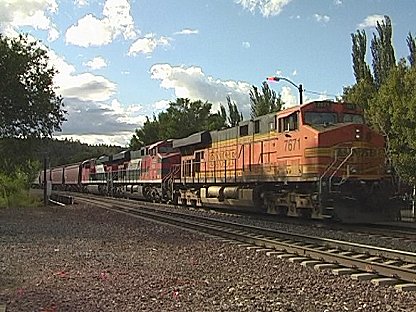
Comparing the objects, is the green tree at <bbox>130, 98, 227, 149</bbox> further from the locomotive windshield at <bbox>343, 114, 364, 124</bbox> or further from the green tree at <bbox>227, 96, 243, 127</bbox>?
the locomotive windshield at <bbox>343, 114, 364, 124</bbox>

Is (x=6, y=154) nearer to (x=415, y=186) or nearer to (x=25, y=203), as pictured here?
(x=25, y=203)

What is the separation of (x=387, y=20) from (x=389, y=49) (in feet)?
5.49

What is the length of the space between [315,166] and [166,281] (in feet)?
29.5

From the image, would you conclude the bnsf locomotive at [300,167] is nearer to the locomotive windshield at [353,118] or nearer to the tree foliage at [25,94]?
the locomotive windshield at [353,118]

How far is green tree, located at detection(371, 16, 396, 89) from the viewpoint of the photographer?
3020cm

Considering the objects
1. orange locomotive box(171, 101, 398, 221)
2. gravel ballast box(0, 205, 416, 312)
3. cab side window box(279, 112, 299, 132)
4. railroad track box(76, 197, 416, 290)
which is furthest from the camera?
cab side window box(279, 112, 299, 132)

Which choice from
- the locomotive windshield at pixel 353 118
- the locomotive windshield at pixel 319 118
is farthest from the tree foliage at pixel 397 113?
the locomotive windshield at pixel 319 118

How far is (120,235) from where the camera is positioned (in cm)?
1506

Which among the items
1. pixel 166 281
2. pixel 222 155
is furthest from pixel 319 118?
pixel 166 281

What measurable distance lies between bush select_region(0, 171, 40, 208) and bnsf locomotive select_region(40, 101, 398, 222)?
1151 cm

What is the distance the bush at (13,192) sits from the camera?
3231cm

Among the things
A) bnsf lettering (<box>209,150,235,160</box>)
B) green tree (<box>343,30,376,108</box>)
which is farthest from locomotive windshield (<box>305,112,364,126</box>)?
green tree (<box>343,30,376,108</box>)

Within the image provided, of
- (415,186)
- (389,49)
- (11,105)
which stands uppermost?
(389,49)

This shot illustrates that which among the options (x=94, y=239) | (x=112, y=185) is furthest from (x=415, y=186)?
(x=112, y=185)
